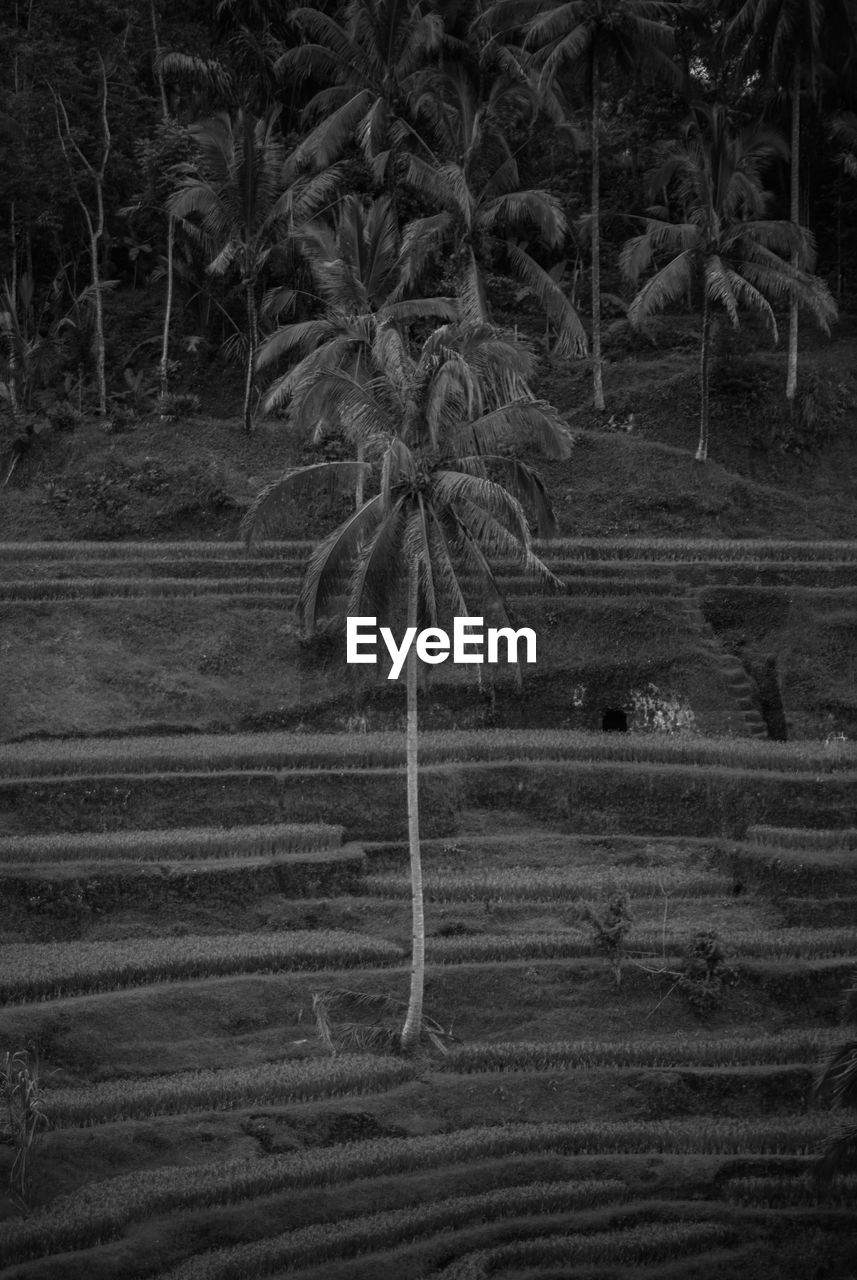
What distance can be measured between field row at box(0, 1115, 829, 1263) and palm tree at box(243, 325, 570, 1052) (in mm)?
2541

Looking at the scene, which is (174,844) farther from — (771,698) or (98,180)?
(98,180)

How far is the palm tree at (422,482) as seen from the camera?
21.6 m

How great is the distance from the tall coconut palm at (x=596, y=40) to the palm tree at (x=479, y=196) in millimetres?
1183

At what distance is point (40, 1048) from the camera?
67.6ft

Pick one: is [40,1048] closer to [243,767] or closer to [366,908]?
[366,908]

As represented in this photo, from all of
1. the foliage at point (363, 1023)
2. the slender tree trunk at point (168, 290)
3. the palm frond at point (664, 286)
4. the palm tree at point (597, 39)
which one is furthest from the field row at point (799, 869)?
the slender tree trunk at point (168, 290)

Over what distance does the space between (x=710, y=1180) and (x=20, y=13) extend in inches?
1669

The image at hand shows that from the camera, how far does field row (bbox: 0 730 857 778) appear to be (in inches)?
1077

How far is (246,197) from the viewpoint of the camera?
37.8 m

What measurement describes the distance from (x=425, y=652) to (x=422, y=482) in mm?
2551

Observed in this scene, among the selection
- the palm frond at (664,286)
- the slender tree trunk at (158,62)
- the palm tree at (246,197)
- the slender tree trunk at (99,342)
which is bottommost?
the slender tree trunk at (99,342)

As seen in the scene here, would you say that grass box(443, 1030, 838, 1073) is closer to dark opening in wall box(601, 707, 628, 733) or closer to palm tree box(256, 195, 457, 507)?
dark opening in wall box(601, 707, 628, 733)

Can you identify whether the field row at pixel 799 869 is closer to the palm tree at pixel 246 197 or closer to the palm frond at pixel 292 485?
the palm frond at pixel 292 485

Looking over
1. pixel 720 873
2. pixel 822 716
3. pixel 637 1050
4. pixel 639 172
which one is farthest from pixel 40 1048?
pixel 639 172
